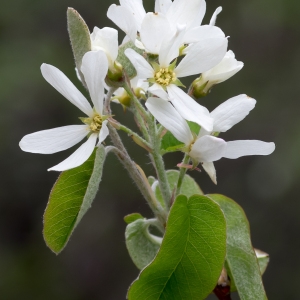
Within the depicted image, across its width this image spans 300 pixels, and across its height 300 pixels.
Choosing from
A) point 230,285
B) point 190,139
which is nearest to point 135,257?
point 230,285

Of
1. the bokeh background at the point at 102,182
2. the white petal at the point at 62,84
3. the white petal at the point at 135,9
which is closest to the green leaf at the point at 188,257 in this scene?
the white petal at the point at 62,84

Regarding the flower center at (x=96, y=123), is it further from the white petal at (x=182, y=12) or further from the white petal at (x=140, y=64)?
the white petal at (x=182, y=12)

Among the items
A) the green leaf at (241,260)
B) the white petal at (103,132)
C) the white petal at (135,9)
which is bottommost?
the green leaf at (241,260)

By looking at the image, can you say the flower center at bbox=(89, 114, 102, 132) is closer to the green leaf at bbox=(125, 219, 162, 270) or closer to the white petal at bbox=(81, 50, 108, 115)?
the white petal at bbox=(81, 50, 108, 115)

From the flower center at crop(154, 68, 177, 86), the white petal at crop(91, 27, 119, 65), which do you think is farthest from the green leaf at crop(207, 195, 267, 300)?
the white petal at crop(91, 27, 119, 65)

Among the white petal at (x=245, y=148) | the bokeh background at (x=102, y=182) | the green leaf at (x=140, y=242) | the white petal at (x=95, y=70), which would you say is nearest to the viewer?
the white petal at (x=95, y=70)

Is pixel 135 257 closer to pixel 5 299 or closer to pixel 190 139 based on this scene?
pixel 190 139

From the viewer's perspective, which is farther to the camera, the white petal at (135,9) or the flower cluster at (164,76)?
the white petal at (135,9)
